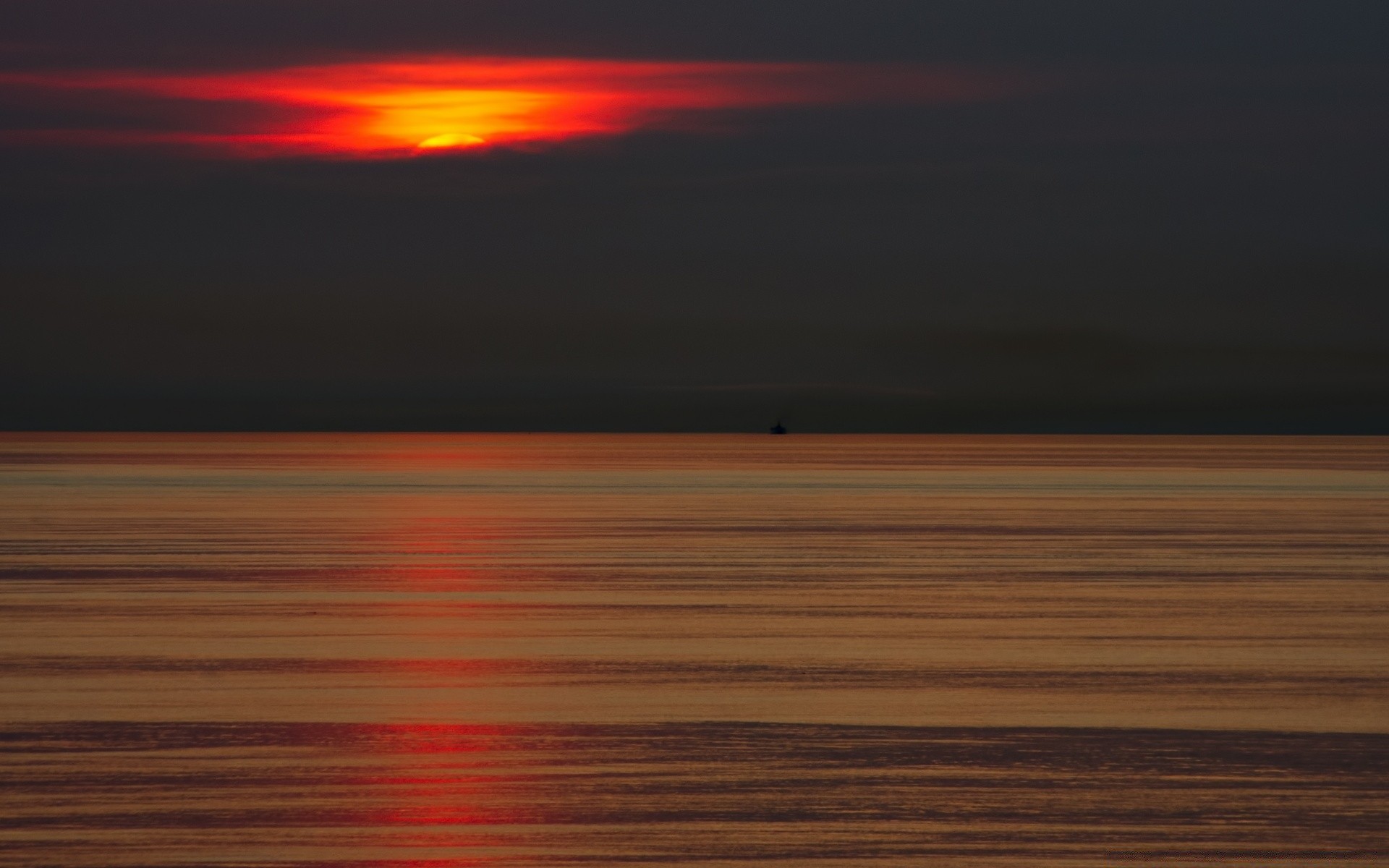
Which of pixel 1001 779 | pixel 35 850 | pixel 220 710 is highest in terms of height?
pixel 220 710

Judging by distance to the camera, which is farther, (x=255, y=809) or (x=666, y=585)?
(x=666, y=585)

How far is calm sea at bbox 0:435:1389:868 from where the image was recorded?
34.7 ft

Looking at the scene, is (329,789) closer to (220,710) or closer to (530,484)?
(220,710)

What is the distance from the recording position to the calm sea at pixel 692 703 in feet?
34.7

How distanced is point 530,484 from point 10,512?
3279 centimetres

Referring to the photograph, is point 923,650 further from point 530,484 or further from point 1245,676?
point 530,484

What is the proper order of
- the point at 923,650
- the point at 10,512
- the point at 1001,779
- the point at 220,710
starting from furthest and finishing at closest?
1. the point at 10,512
2. the point at 923,650
3. the point at 220,710
4. the point at 1001,779

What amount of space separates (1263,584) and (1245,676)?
10.9m

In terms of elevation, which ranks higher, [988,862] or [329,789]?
[329,789]

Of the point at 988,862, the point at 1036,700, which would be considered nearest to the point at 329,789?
the point at 988,862

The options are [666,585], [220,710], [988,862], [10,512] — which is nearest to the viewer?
[988,862]

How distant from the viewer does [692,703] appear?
15.3 metres

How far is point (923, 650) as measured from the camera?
18.9 metres

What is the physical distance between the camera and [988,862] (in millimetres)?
9969
